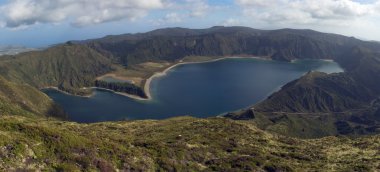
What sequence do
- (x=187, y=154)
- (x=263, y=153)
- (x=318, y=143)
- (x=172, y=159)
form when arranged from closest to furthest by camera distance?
(x=172, y=159)
(x=187, y=154)
(x=263, y=153)
(x=318, y=143)

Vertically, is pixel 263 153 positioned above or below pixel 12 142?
below

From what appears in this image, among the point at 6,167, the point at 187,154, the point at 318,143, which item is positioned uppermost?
the point at 6,167

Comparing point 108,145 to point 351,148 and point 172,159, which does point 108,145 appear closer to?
point 172,159

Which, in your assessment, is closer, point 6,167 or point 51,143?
point 6,167

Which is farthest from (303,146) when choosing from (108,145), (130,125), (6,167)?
(6,167)

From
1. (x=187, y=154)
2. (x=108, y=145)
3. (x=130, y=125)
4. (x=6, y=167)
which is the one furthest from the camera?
(x=130, y=125)

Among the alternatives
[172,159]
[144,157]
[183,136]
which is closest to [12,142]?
[144,157]
